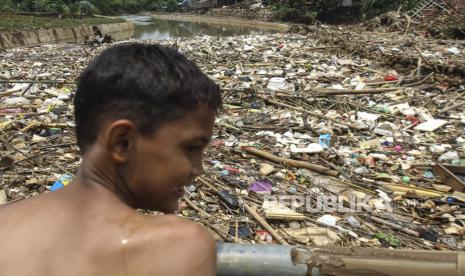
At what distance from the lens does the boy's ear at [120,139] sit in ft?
3.29

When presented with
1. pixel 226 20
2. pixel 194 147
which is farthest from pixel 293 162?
pixel 226 20

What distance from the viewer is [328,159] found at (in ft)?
13.3

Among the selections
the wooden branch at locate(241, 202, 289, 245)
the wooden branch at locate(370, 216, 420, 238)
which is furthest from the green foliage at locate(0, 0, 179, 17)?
the wooden branch at locate(370, 216, 420, 238)

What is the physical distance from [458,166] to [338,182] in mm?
1153

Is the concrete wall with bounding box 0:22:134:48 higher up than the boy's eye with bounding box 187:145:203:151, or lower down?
lower down

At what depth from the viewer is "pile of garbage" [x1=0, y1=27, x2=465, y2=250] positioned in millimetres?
2986

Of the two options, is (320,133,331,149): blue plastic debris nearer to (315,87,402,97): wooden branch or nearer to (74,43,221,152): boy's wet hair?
Answer: (315,87,402,97): wooden branch

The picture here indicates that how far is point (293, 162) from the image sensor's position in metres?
3.89

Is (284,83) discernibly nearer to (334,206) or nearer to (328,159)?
(328,159)

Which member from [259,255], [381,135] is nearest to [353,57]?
[381,135]

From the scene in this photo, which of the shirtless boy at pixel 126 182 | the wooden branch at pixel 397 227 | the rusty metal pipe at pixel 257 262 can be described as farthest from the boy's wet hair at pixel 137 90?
the wooden branch at pixel 397 227

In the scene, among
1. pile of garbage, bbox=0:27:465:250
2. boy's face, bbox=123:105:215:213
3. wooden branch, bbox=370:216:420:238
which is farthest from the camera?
pile of garbage, bbox=0:27:465:250

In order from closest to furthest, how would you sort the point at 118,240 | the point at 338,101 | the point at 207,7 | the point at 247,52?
the point at 118,240
the point at 338,101
the point at 247,52
the point at 207,7

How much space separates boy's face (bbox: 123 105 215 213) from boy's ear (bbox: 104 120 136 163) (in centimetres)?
2
